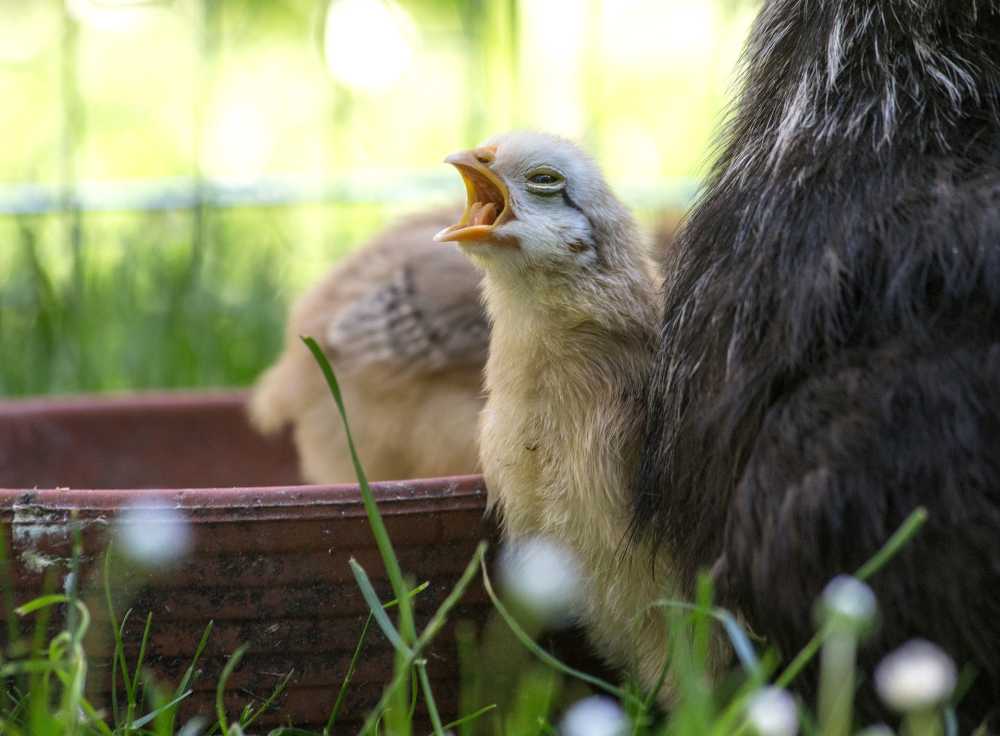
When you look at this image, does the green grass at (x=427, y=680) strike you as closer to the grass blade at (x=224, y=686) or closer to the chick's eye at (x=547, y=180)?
the grass blade at (x=224, y=686)

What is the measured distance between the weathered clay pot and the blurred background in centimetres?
51

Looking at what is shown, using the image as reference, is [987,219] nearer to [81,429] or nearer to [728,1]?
[81,429]

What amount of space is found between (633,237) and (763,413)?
0.37 metres

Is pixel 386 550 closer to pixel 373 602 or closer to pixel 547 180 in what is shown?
pixel 373 602

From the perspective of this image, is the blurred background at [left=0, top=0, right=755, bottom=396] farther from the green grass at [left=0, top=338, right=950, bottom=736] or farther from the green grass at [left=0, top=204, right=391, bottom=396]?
the green grass at [left=0, top=338, right=950, bottom=736]

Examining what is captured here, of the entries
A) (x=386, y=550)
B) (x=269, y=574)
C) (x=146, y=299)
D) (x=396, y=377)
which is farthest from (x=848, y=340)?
(x=146, y=299)

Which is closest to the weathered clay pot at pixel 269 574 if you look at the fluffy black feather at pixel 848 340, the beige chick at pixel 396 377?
the fluffy black feather at pixel 848 340

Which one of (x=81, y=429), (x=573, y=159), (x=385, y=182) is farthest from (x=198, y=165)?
(x=573, y=159)

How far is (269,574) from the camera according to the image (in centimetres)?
142

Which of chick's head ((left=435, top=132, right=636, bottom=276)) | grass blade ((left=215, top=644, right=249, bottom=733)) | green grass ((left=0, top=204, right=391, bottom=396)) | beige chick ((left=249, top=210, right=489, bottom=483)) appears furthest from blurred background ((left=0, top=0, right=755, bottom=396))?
grass blade ((left=215, top=644, right=249, bottom=733))

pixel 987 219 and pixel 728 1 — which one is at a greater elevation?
pixel 987 219

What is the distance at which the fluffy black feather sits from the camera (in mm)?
1130

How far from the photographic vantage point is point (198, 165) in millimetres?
3471

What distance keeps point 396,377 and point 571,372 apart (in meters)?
0.98
